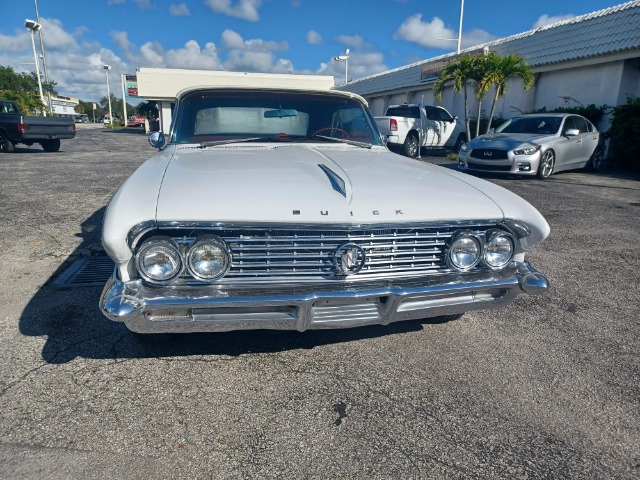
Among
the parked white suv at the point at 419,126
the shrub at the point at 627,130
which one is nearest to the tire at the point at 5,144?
the parked white suv at the point at 419,126

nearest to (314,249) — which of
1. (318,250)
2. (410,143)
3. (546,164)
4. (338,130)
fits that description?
(318,250)

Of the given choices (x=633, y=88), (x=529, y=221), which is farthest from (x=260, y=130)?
(x=633, y=88)

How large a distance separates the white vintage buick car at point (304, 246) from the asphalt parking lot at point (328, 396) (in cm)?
39

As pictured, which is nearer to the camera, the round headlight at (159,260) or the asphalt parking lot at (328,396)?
the asphalt parking lot at (328,396)

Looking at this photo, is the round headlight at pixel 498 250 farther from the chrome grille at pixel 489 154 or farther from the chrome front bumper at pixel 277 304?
the chrome grille at pixel 489 154

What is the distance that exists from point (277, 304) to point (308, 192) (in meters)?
0.59

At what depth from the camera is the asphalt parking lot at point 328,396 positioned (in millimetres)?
1959

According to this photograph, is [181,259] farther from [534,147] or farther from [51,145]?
[51,145]

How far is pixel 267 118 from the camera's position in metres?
3.81

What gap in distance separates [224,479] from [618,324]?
9.40ft

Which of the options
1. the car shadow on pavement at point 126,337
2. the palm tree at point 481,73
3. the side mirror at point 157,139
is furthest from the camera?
the palm tree at point 481,73

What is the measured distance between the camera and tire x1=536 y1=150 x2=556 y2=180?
404 inches

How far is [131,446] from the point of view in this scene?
6.63 feet

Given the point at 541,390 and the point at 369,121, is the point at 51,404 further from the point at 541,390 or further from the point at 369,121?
the point at 369,121
